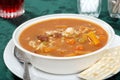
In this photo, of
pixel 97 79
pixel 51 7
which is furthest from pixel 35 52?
pixel 51 7

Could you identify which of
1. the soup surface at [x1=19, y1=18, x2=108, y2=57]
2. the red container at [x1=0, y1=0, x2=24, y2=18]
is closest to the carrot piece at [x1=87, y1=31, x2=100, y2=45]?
the soup surface at [x1=19, y1=18, x2=108, y2=57]

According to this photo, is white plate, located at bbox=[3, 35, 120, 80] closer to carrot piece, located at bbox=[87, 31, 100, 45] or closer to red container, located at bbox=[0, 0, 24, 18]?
carrot piece, located at bbox=[87, 31, 100, 45]

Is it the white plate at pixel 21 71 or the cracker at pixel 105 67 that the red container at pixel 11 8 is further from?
the cracker at pixel 105 67

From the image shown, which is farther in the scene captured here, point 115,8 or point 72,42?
point 115,8

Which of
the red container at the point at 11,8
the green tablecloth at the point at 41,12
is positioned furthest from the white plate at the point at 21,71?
the red container at the point at 11,8

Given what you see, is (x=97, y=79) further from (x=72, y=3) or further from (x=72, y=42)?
(x=72, y=3)
